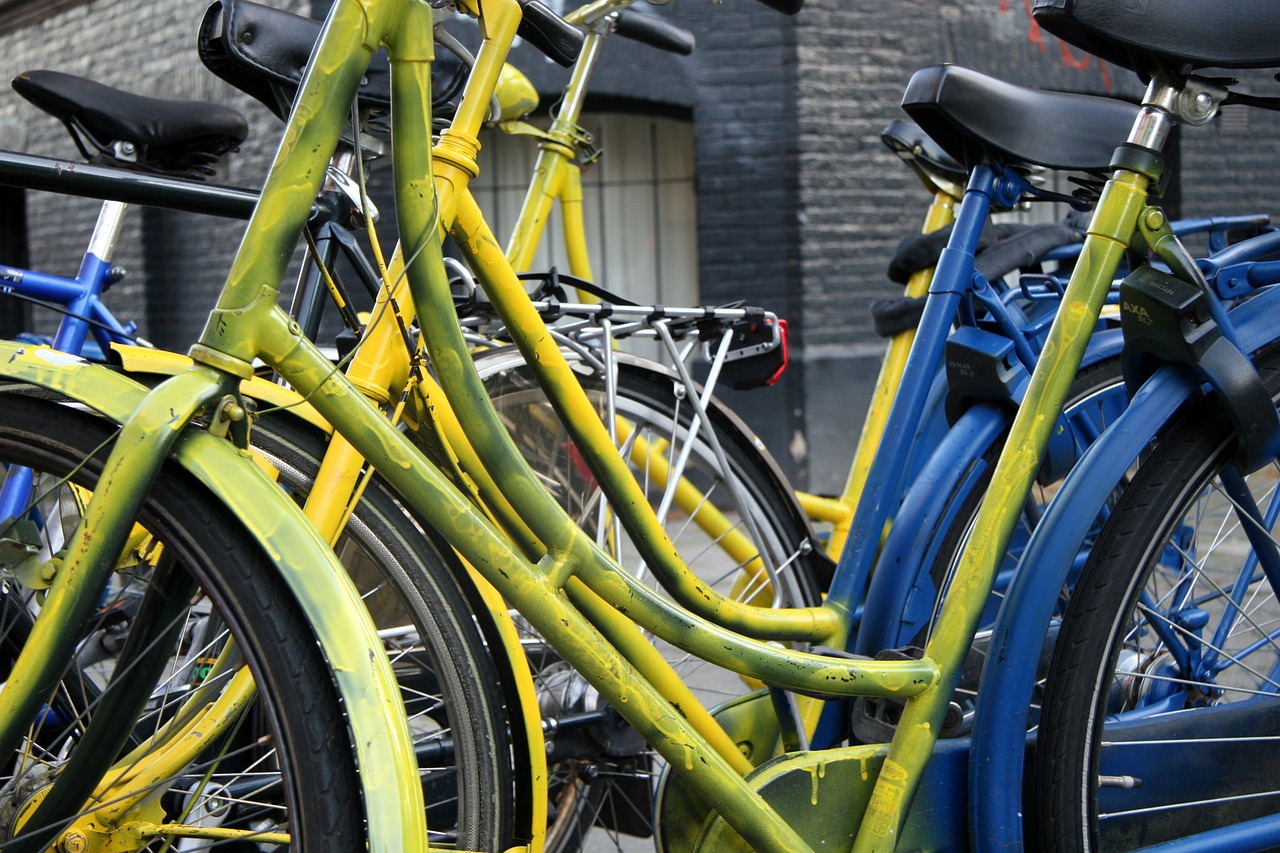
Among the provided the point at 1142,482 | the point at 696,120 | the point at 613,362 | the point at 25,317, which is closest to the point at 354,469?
the point at 613,362

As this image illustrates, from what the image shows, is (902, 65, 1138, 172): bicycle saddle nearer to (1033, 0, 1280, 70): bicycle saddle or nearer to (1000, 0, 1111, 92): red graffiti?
(1033, 0, 1280, 70): bicycle saddle

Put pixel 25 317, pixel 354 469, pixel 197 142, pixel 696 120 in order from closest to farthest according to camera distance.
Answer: pixel 354 469, pixel 197 142, pixel 696 120, pixel 25 317

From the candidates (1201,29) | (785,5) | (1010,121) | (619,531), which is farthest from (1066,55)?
(1201,29)

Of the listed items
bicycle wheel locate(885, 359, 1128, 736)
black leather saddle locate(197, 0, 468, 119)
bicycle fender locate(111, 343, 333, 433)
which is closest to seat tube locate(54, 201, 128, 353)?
black leather saddle locate(197, 0, 468, 119)

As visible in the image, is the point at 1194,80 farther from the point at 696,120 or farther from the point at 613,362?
the point at 696,120

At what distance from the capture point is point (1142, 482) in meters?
1.58

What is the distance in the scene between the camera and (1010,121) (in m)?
1.92

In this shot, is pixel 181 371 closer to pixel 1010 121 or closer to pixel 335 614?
pixel 335 614

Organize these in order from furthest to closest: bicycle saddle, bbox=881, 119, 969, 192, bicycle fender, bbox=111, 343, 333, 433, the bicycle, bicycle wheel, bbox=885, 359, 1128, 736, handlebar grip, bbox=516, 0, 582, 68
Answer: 1. bicycle saddle, bbox=881, 119, 969, 192
2. bicycle wheel, bbox=885, 359, 1128, 736
3. handlebar grip, bbox=516, 0, 582, 68
4. the bicycle
5. bicycle fender, bbox=111, 343, 333, 433

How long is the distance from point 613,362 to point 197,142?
0.99 meters

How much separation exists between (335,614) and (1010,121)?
4.31ft

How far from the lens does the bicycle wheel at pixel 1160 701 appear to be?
1.57m

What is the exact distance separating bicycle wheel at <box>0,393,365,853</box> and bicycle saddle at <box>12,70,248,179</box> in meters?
1.11

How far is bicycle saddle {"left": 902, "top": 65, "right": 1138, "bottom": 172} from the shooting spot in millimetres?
1893
